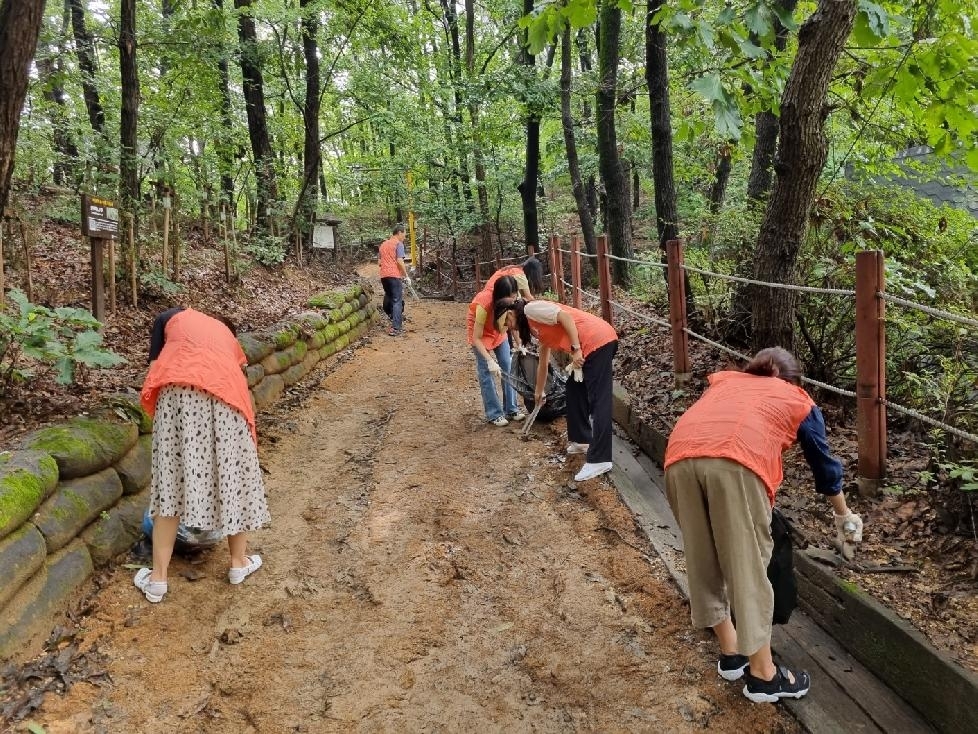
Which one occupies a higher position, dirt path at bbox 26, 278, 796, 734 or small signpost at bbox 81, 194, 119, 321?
small signpost at bbox 81, 194, 119, 321

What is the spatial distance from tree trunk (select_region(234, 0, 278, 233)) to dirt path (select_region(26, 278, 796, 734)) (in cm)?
817

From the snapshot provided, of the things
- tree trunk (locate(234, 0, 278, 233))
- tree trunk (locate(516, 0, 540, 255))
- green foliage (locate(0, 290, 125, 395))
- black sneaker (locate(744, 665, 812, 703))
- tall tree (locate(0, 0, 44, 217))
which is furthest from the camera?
tree trunk (locate(516, 0, 540, 255))

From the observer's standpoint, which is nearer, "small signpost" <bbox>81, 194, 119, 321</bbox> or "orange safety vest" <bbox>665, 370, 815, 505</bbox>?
"orange safety vest" <bbox>665, 370, 815, 505</bbox>

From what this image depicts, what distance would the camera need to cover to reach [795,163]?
166 inches

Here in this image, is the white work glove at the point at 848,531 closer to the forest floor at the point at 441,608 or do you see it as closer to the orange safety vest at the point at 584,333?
the forest floor at the point at 441,608

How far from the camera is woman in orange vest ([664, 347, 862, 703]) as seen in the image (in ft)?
7.93

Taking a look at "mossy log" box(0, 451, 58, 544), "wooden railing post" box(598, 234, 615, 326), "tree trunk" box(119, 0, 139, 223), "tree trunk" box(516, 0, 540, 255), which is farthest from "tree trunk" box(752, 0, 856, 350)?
"tree trunk" box(516, 0, 540, 255)

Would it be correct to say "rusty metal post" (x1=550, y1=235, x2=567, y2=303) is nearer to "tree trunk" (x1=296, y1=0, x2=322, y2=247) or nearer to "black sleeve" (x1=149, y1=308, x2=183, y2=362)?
"tree trunk" (x1=296, y1=0, x2=322, y2=247)

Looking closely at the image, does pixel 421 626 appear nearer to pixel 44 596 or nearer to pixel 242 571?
pixel 242 571

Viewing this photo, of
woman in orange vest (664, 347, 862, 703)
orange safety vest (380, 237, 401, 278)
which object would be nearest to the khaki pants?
woman in orange vest (664, 347, 862, 703)

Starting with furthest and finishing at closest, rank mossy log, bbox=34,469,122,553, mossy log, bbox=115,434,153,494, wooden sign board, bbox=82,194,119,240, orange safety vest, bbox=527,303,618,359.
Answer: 1. wooden sign board, bbox=82,194,119,240
2. orange safety vest, bbox=527,303,618,359
3. mossy log, bbox=115,434,153,494
4. mossy log, bbox=34,469,122,553

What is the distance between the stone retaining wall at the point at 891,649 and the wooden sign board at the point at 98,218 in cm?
557

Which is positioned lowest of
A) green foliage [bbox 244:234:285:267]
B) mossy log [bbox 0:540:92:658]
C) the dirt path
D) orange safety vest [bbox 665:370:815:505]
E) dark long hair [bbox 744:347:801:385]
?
the dirt path

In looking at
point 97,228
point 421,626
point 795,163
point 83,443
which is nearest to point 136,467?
point 83,443
